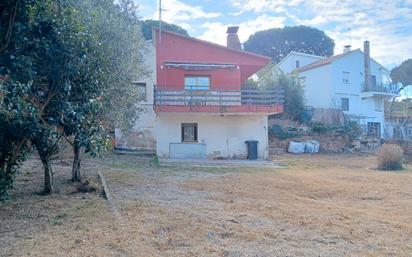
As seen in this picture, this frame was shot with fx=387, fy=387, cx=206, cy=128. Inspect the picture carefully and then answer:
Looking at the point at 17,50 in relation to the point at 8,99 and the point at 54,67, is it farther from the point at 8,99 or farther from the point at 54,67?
the point at 8,99


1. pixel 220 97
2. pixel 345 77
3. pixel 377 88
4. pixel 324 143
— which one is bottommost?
pixel 324 143

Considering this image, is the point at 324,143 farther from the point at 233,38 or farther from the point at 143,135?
the point at 143,135

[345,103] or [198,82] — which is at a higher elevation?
[345,103]

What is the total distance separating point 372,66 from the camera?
4612 centimetres

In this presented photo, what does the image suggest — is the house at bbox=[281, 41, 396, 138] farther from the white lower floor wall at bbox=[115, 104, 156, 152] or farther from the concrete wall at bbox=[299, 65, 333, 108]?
the white lower floor wall at bbox=[115, 104, 156, 152]

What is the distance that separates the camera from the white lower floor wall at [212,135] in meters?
23.4

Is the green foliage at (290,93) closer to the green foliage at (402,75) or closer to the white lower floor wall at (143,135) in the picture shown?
the white lower floor wall at (143,135)

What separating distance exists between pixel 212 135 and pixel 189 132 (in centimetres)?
144

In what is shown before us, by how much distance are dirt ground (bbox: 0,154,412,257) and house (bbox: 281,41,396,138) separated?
30.4 meters

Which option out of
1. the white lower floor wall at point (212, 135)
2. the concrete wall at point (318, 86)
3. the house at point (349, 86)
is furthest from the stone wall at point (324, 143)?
the concrete wall at point (318, 86)

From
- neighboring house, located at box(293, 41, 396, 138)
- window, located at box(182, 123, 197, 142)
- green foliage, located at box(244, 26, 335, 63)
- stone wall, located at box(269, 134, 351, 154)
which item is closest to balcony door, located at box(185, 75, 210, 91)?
window, located at box(182, 123, 197, 142)

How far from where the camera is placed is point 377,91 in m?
43.9

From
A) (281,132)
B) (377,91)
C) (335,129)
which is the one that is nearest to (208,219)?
(281,132)

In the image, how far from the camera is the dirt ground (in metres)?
6.07
